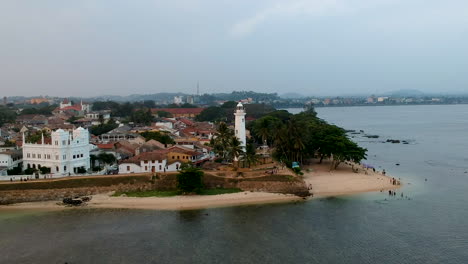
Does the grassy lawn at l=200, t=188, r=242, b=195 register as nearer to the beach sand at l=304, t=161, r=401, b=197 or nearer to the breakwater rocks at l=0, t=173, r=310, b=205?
the breakwater rocks at l=0, t=173, r=310, b=205

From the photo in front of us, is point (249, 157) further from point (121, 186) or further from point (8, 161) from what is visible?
point (8, 161)

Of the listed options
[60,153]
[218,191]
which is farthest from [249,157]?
[60,153]

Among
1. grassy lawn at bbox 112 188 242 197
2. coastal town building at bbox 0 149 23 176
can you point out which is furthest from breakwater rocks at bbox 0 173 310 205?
coastal town building at bbox 0 149 23 176

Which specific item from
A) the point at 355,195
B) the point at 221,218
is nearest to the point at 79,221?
the point at 221,218

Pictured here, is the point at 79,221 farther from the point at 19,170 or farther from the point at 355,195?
the point at 355,195

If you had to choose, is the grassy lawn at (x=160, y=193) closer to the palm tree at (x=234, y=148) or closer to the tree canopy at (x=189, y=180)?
the tree canopy at (x=189, y=180)

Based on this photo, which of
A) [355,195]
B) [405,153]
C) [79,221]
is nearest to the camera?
[79,221]
